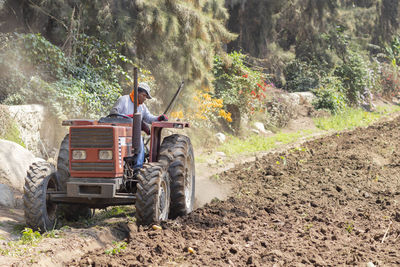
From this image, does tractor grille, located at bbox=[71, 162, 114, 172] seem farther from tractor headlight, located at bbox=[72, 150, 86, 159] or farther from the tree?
the tree

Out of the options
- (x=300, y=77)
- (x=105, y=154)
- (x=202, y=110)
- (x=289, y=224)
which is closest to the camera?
(x=105, y=154)

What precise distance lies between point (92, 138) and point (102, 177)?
1.47 feet

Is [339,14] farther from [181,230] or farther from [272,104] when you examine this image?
[181,230]

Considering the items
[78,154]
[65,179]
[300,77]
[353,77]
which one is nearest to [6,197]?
[65,179]

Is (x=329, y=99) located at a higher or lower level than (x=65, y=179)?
higher

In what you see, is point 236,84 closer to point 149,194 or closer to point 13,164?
point 13,164

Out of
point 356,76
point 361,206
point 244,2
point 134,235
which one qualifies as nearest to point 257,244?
point 134,235

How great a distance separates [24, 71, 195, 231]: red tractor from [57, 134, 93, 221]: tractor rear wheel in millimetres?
12

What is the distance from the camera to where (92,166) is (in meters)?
5.59

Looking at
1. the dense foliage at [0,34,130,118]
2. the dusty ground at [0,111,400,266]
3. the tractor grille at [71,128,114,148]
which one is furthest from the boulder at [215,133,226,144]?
the tractor grille at [71,128,114,148]

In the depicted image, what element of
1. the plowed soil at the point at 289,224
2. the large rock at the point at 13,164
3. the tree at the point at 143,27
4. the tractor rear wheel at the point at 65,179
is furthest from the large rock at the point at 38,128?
the plowed soil at the point at 289,224

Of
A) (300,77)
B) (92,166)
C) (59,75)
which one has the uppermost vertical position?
(300,77)

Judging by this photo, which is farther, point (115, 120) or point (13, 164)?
point (13, 164)

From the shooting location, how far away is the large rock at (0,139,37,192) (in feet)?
25.2
